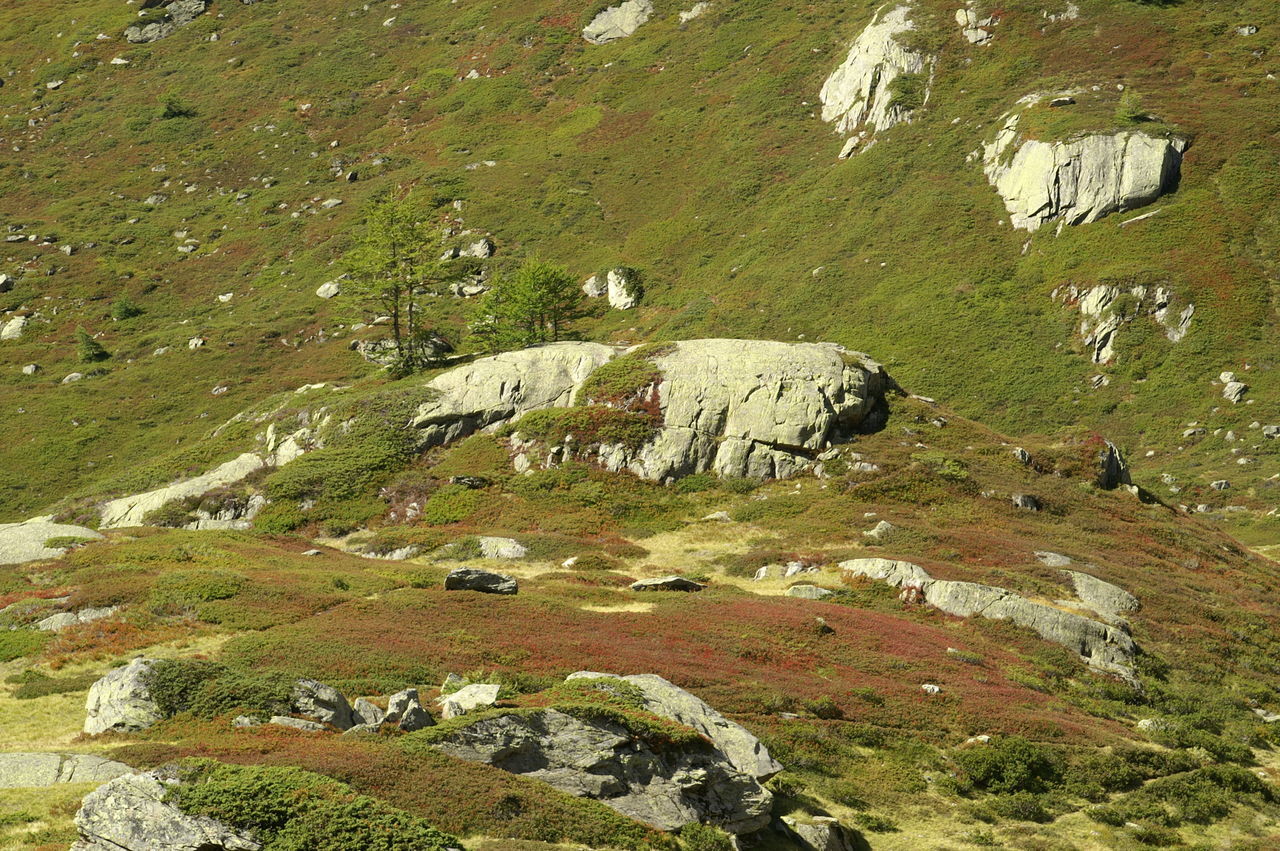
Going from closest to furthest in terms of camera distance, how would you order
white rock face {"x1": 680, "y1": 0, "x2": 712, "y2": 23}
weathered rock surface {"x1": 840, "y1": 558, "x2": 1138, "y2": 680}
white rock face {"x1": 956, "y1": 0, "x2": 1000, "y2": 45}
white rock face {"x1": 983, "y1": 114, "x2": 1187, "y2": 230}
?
1. weathered rock surface {"x1": 840, "y1": 558, "x2": 1138, "y2": 680}
2. white rock face {"x1": 983, "y1": 114, "x2": 1187, "y2": 230}
3. white rock face {"x1": 956, "y1": 0, "x2": 1000, "y2": 45}
4. white rock face {"x1": 680, "y1": 0, "x2": 712, "y2": 23}

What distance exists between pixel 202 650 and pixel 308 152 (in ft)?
445

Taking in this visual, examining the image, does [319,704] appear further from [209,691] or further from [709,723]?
[709,723]

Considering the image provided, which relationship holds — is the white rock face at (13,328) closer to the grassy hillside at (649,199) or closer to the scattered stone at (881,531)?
the grassy hillside at (649,199)

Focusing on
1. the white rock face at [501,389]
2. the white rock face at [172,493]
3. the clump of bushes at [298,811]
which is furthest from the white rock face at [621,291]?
the clump of bushes at [298,811]

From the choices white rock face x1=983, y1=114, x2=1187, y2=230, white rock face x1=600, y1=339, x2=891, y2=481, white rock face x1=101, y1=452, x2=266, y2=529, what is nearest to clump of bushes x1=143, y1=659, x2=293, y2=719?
white rock face x1=600, y1=339, x2=891, y2=481

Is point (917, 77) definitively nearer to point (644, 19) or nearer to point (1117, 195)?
point (1117, 195)

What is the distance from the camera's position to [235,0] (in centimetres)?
19762

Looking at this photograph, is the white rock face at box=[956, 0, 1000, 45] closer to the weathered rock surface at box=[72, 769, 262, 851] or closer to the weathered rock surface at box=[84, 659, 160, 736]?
the weathered rock surface at box=[84, 659, 160, 736]

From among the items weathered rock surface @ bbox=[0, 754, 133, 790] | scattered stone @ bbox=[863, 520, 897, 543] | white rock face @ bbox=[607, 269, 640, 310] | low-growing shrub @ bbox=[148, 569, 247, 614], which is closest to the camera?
weathered rock surface @ bbox=[0, 754, 133, 790]

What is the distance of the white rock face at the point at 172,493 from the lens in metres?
56.4

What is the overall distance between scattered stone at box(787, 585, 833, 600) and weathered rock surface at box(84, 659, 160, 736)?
2600 centimetres

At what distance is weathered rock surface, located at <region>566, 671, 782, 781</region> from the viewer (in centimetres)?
2000

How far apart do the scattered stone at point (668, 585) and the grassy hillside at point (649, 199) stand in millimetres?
46425

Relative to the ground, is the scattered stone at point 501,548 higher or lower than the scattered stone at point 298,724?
lower
